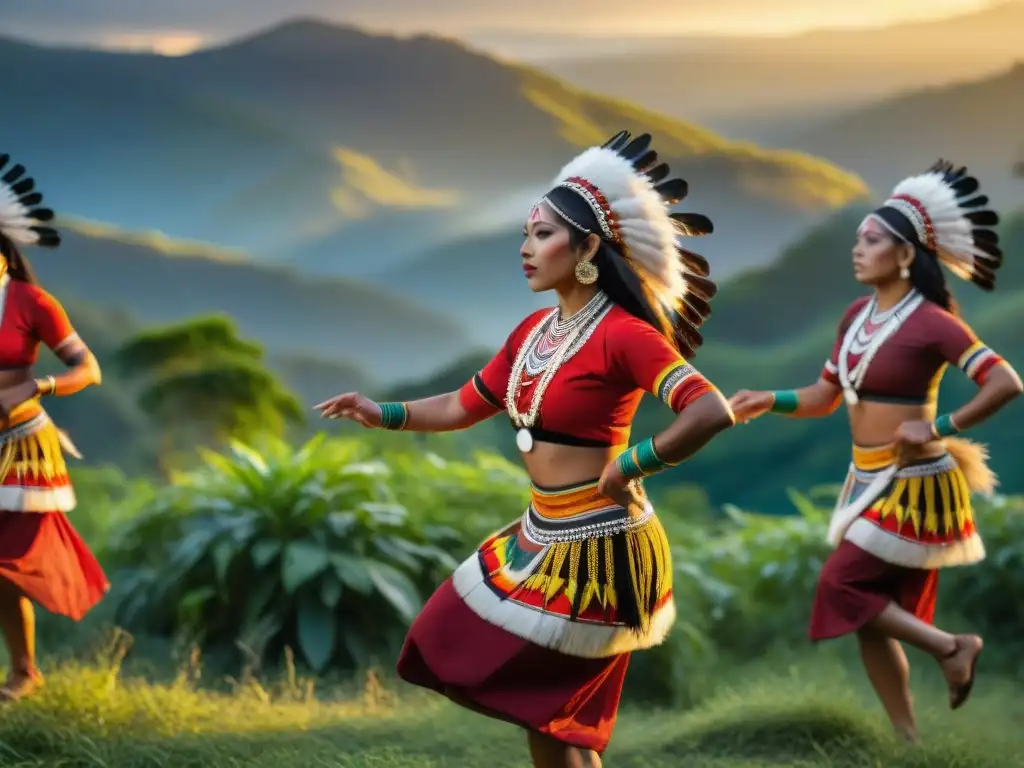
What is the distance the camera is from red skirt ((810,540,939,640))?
15.0ft

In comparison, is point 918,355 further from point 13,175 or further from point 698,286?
point 13,175

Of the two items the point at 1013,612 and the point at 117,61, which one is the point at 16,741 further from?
the point at 117,61

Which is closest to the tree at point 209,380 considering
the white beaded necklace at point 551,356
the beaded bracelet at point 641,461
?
the white beaded necklace at point 551,356

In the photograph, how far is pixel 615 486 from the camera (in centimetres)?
310

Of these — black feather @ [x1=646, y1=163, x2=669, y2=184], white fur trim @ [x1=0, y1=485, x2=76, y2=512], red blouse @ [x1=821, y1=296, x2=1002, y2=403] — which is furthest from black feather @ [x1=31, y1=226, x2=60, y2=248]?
red blouse @ [x1=821, y1=296, x2=1002, y2=403]

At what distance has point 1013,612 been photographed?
648 cm

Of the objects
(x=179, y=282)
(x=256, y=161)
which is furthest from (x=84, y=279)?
(x=256, y=161)

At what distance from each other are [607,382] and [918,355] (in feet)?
5.66

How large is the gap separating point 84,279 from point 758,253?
4.82 metres

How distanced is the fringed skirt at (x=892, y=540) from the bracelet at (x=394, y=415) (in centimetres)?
177

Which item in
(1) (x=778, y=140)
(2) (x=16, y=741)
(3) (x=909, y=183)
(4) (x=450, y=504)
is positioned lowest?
(2) (x=16, y=741)

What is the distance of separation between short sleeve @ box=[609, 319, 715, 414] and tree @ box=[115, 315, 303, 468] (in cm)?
546

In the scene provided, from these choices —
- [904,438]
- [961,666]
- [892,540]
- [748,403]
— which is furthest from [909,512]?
[748,403]

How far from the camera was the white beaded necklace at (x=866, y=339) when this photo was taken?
4629 mm
